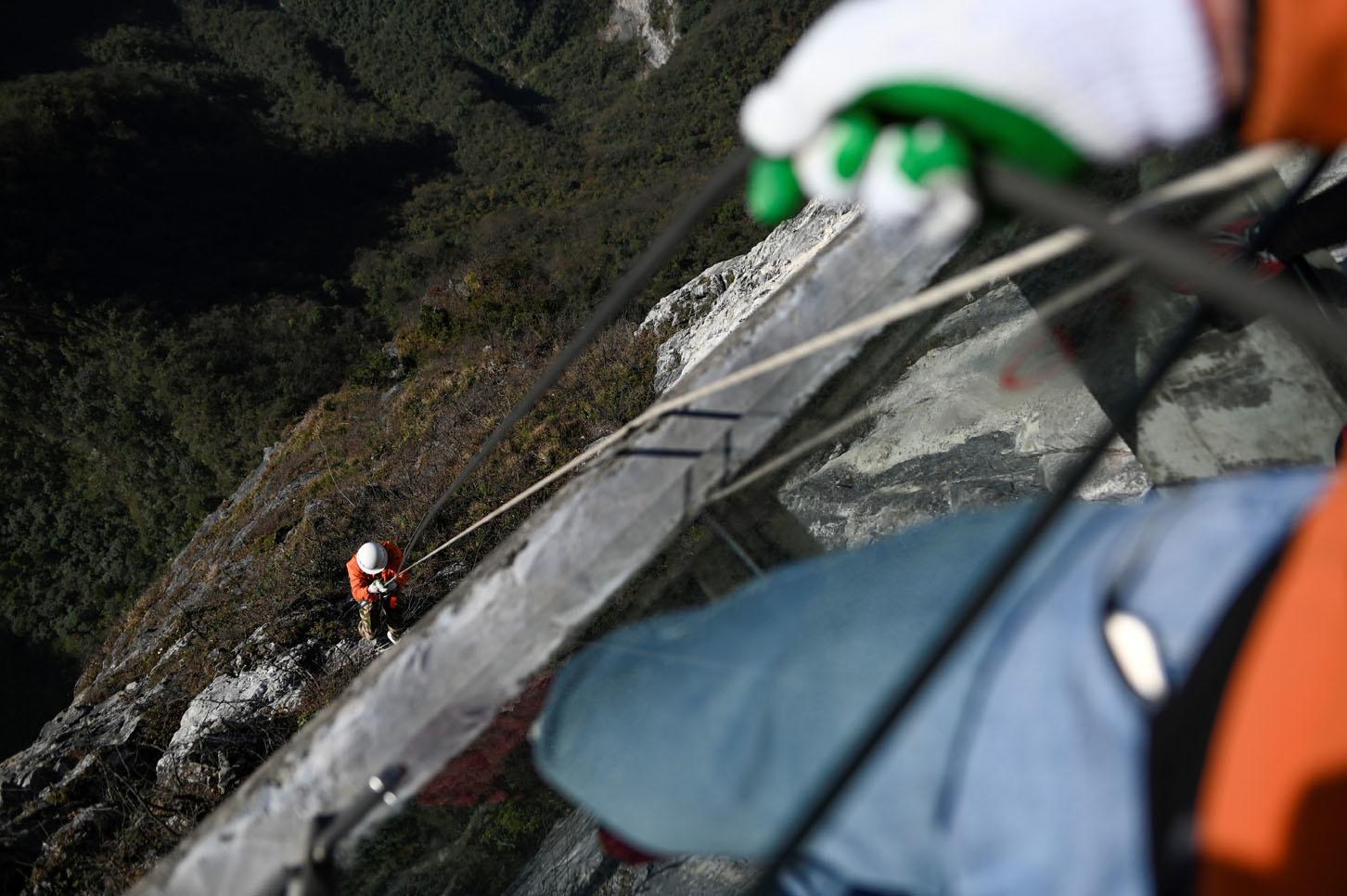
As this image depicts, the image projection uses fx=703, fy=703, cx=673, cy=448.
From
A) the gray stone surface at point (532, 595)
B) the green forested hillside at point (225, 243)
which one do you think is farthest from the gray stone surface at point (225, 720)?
the green forested hillside at point (225, 243)

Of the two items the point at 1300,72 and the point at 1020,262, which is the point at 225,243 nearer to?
the point at 1020,262

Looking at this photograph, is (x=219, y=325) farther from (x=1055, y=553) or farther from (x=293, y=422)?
(x=1055, y=553)

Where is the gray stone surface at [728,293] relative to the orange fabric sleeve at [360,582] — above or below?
below

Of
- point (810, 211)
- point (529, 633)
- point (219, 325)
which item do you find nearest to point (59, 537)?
point (219, 325)

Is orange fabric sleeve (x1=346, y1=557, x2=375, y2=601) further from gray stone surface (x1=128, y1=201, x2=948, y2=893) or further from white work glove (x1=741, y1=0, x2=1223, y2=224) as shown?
white work glove (x1=741, y1=0, x2=1223, y2=224)

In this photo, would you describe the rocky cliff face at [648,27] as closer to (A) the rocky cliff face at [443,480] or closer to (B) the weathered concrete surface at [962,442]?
(A) the rocky cliff face at [443,480]

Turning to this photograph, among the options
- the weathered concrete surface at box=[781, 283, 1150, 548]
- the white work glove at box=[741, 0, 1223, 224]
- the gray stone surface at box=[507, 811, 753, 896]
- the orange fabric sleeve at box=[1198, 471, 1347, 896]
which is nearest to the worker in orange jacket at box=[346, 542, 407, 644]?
the gray stone surface at box=[507, 811, 753, 896]

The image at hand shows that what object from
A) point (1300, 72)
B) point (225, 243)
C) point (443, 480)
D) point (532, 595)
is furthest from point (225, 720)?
point (225, 243)

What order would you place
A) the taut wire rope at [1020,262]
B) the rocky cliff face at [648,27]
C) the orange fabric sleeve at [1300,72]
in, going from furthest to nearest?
the rocky cliff face at [648,27] → the taut wire rope at [1020,262] → the orange fabric sleeve at [1300,72]
